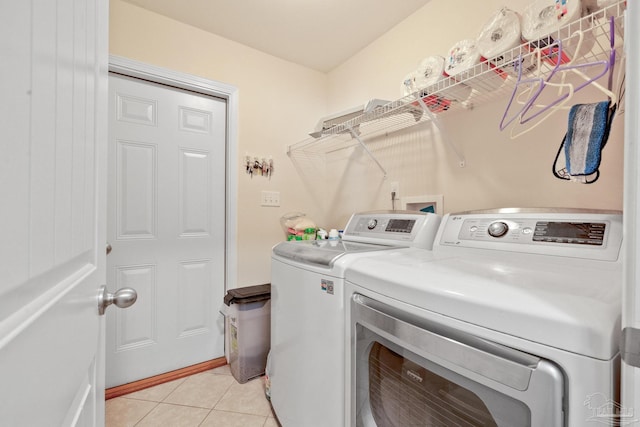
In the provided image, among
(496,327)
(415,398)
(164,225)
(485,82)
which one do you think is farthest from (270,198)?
(496,327)

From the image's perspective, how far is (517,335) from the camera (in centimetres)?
50

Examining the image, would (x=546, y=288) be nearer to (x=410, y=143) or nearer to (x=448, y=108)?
(x=448, y=108)

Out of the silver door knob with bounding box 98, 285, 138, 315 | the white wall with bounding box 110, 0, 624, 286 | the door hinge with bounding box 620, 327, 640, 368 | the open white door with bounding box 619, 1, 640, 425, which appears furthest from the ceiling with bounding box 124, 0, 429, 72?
the door hinge with bounding box 620, 327, 640, 368

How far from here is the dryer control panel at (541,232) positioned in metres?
0.77

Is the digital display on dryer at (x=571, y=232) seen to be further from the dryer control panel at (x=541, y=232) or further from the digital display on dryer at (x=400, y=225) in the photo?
the digital display on dryer at (x=400, y=225)

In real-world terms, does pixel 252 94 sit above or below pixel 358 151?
above

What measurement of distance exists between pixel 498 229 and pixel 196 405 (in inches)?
71.4

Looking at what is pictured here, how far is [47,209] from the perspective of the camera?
298 mm

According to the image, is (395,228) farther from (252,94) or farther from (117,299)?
(252,94)

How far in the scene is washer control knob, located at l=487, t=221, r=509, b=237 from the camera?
3.22 ft

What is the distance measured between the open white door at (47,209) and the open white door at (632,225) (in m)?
0.65

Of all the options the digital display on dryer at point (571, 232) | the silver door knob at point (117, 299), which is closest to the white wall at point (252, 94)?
the silver door knob at point (117, 299)

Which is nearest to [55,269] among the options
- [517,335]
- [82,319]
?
[82,319]

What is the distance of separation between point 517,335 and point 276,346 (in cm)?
112
